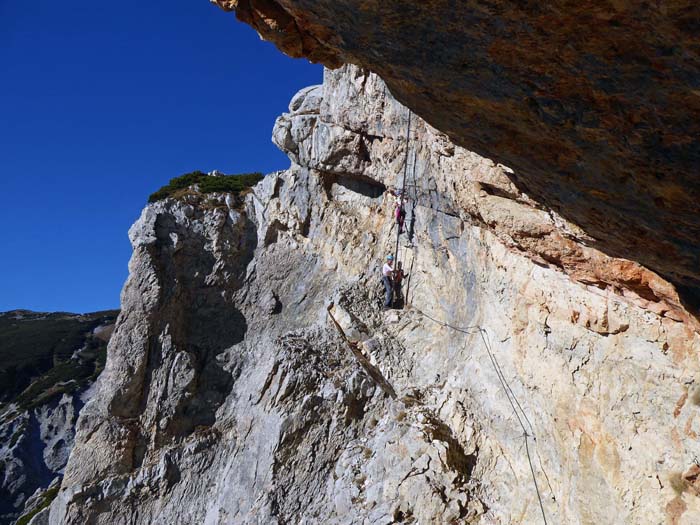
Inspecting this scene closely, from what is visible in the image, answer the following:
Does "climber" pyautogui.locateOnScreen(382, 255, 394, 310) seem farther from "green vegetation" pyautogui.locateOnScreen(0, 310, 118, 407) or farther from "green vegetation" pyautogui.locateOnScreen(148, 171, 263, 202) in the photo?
"green vegetation" pyautogui.locateOnScreen(0, 310, 118, 407)

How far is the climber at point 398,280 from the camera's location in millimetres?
21766

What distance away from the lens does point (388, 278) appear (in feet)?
70.7

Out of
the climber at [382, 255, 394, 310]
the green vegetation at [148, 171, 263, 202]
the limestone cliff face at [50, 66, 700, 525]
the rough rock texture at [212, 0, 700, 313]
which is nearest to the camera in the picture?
the rough rock texture at [212, 0, 700, 313]

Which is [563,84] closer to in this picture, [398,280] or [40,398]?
[398,280]

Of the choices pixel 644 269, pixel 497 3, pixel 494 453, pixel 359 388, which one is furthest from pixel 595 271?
pixel 359 388

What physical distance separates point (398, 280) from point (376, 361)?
3625 millimetres

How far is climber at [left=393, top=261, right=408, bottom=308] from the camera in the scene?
2177cm

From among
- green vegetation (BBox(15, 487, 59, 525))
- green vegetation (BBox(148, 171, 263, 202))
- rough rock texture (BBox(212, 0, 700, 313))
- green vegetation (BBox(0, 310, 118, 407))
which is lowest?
green vegetation (BBox(15, 487, 59, 525))

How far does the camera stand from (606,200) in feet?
25.4

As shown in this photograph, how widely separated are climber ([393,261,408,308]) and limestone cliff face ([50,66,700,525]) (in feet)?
1.61

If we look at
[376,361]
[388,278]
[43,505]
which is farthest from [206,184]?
[43,505]

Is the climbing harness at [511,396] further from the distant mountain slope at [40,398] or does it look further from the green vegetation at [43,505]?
the distant mountain slope at [40,398]

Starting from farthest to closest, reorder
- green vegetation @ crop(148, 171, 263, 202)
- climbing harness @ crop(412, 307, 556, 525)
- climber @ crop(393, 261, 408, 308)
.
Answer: green vegetation @ crop(148, 171, 263, 202)
climber @ crop(393, 261, 408, 308)
climbing harness @ crop(412, 307, 556, 525)

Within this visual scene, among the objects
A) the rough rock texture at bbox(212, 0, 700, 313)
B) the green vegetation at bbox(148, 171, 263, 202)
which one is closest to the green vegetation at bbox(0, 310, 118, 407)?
the green vegetation at bbox(148, 171, 263, 202)
